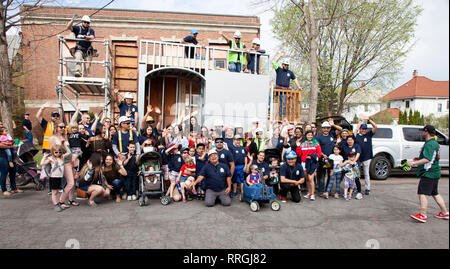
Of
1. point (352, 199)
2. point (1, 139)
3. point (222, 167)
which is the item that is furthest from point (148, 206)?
point (352, 199)

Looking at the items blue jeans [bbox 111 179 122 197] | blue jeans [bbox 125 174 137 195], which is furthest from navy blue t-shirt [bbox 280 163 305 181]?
blue jeans [bbox 111 179 122 197]

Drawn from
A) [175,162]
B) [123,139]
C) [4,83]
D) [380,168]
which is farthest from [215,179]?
[4,83]

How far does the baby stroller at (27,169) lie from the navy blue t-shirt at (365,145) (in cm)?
889

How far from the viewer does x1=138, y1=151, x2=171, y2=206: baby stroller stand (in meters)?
6.24

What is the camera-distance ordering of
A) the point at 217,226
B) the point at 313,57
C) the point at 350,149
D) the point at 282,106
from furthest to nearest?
the point at 313,57 → the point at 282,106 → the point at 350,149 → the point at 217,226

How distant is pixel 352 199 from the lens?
6.92 meters

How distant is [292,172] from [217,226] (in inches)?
105

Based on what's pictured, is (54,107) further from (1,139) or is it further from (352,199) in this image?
(352,199)

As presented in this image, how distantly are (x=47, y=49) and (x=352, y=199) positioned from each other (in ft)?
69.3

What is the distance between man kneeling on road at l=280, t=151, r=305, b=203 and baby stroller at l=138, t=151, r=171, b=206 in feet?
9.24

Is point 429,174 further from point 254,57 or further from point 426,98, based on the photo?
point 426,98

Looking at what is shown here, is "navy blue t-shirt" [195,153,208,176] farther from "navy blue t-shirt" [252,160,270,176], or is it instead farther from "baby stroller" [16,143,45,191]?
Answer: "baby stroller" [16,143,45,191]

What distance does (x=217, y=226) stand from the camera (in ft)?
15.8
